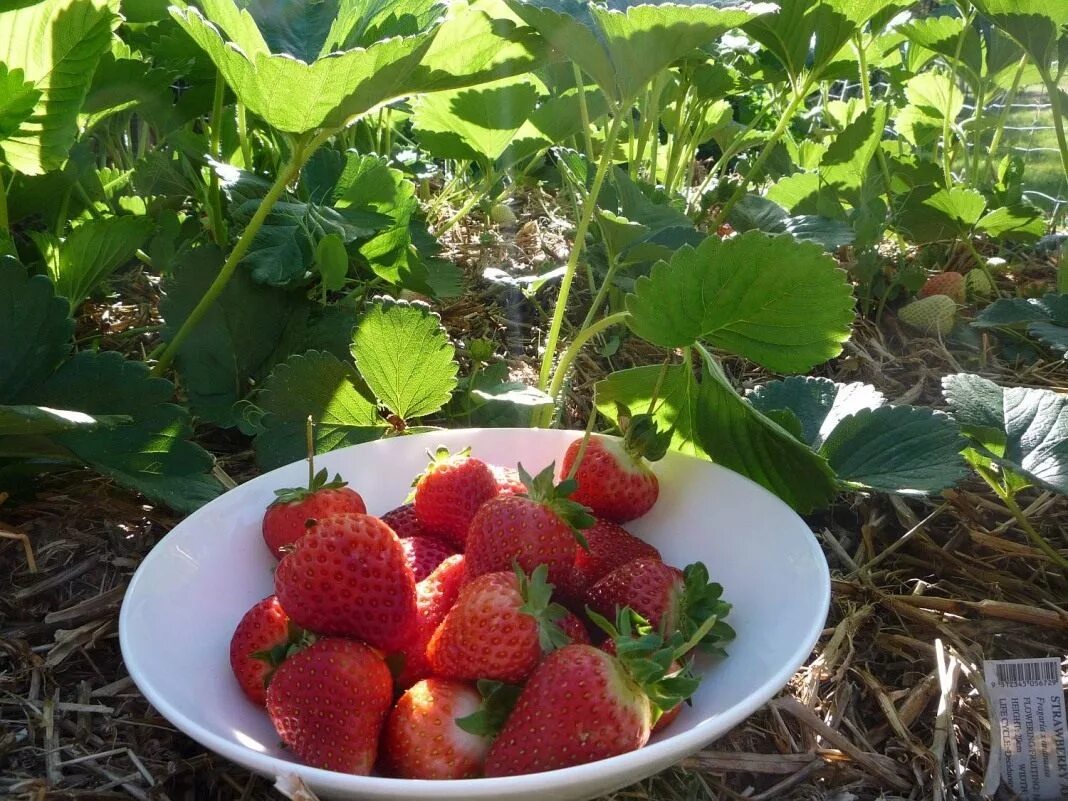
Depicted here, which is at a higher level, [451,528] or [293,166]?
[293,166]

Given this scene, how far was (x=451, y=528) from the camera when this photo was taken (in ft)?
2.25

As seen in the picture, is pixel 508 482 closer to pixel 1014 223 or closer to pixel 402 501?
pixel 402 501

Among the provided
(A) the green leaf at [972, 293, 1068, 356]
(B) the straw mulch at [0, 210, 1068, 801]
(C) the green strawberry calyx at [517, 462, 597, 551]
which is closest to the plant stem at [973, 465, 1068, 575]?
(B) the straw mulch at [0, 210, 1068, 801]

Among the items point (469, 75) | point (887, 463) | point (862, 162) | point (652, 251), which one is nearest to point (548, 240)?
point (862, 162)

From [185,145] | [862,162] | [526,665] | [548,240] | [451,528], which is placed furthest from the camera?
[548,240]

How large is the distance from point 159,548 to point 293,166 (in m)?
0.34

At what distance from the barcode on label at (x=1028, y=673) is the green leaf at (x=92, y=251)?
81cm

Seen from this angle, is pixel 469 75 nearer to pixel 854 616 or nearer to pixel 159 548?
pixel 159 548

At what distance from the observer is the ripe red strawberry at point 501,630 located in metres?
0.54

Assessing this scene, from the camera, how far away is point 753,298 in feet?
2.36

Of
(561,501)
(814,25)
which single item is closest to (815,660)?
(561,501)

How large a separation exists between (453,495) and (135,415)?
29 centimetres

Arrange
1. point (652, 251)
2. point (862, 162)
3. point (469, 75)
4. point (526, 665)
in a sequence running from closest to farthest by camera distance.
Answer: point (526, 665) < point (469, 75) < point (652, 251) < point (862, 162)

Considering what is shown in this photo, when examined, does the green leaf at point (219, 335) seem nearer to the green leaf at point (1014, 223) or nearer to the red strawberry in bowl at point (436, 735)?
the red strawberry in bowl at point (436, 735)
